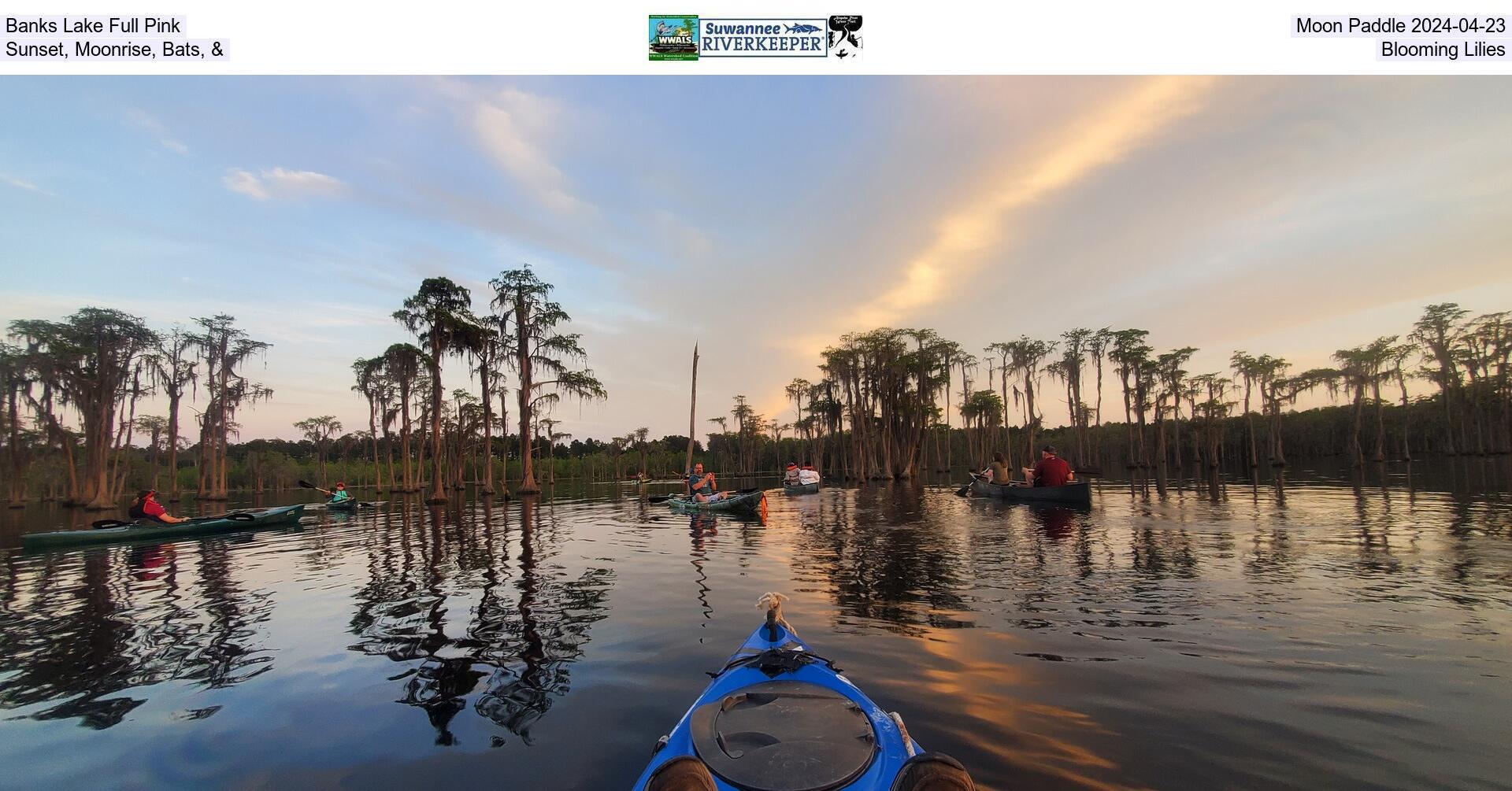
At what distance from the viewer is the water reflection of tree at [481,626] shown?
243 inches

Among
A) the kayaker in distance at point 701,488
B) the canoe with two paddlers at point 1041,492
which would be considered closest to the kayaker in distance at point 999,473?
the canoe with two paddlers at point 1041,492

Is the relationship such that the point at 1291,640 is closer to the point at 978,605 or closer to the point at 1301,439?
the point at 978,605

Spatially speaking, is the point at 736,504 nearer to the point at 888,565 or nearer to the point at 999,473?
the point at 888,565

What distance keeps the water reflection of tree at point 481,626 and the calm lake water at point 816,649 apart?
7 cm

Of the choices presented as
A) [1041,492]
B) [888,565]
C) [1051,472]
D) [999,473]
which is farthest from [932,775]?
[999,473]

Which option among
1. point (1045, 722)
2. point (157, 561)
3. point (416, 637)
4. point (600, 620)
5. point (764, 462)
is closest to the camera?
point (1045, 722)

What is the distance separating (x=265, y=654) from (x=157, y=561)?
12980 mm

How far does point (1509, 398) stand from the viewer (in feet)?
192

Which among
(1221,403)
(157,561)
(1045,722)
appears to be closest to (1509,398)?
(1221,403)

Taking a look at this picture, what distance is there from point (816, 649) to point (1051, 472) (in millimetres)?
19993

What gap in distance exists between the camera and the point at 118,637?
8625 mm

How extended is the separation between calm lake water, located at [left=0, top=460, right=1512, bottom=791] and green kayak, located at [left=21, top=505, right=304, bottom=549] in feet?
8.76

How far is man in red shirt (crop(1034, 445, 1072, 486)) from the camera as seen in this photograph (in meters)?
23.8
